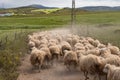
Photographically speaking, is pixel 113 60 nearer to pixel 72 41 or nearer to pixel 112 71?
pixel 112 71

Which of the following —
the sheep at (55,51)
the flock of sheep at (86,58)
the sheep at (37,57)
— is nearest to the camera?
the flock of sheep at (86,58)

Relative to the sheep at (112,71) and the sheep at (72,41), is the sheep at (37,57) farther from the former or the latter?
the sheep at (72,41)

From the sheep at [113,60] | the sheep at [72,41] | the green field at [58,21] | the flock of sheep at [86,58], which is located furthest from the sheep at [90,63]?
the green field at [58,21]

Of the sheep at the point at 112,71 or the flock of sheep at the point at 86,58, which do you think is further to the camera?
the flock of sheep at the point at 86,58

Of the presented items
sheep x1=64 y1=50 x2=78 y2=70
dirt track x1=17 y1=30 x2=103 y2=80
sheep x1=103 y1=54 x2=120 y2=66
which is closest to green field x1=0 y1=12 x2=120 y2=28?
dirt track x1=17 y1=30 x2=103 y2=80

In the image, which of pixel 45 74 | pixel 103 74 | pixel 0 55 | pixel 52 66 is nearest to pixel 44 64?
pixel 52 66

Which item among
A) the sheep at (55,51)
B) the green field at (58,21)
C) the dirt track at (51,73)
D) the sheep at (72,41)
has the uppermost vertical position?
the sheep at (55,51)

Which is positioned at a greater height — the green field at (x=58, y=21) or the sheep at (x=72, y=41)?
the sheep at (x=72, y=41)

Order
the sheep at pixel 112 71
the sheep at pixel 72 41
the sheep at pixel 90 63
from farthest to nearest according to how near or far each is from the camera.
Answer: the sheep at pixel 72 41
the sheep at pixel 90 63
the sheep at pixel 112 71

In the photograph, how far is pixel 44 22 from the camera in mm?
62594

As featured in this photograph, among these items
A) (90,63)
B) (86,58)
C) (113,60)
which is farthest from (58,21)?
(113,60)

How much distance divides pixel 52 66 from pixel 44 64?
48 centimetres

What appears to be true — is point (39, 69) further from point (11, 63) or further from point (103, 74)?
point (103, 74)

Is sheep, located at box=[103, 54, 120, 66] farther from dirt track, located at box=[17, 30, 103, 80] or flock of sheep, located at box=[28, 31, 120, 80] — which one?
dirt track, located at box=[17, 30, 103, 80]
